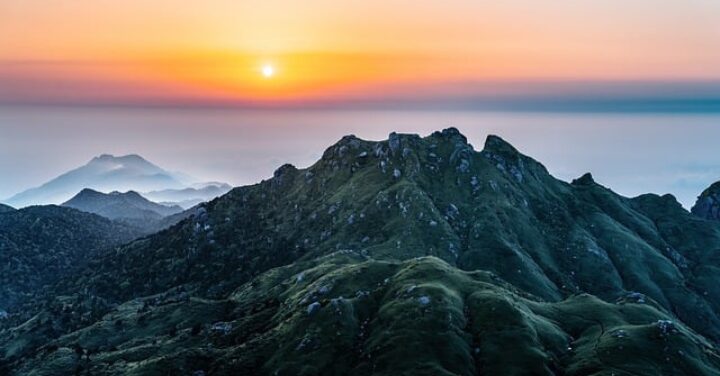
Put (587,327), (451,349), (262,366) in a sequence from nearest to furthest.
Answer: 1. (451,349)
2. (262,366)
3. (587,327)

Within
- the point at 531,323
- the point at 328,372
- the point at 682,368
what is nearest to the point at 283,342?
the point at 328,372

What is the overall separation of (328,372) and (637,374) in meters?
88.9

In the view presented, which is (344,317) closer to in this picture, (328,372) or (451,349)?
(328,372)

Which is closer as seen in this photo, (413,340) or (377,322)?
(413,340)

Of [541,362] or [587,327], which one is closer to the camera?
[541,362]

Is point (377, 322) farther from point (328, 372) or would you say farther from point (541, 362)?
point (541, 362)

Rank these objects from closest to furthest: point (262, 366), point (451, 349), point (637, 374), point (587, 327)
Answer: point (637, 374)
point (451, 349)
point (262, 366)
point (587, 327)

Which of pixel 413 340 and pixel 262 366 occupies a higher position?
pixel 413 340

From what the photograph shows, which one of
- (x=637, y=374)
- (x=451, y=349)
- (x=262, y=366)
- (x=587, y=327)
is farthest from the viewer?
(x=587, y=327)

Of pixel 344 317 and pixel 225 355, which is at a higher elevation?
pixel 344 317

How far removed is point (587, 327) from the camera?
199625 millimetres

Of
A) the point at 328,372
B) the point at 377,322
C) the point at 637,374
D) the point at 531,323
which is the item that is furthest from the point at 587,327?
the point at 328,372

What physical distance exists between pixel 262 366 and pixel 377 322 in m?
40.8

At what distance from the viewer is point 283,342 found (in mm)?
195375
